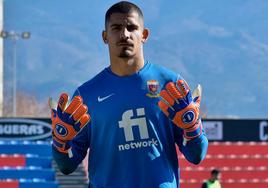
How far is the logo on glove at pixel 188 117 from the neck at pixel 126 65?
336 mm

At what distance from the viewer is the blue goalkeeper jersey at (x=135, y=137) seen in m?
4.34

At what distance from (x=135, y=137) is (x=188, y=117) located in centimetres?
26

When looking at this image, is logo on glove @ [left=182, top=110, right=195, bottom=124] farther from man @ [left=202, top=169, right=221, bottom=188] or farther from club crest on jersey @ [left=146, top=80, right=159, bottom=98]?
man @ [left=202, top=169, right=221, bottom=188]

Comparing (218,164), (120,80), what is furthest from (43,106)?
(120,80)

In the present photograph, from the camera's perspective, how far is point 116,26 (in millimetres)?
4414

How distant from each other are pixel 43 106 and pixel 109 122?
3731 inches

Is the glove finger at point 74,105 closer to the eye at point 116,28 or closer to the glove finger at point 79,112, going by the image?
the glove finger at point 79,112

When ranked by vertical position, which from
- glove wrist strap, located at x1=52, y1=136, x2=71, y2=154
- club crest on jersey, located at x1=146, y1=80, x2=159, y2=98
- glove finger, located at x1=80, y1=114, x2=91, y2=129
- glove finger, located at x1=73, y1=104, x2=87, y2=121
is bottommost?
glove wrist strap, located at x1=52, y1=136, x2=71, y2=154

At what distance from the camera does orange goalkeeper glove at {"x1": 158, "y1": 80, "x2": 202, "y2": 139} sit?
4.28 meters

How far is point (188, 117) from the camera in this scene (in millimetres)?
4305

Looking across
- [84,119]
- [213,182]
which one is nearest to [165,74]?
[84,119]

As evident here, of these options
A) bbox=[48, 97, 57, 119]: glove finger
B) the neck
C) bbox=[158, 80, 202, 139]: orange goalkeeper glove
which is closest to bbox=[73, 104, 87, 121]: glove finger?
bbox=[48, 97, 57, 119]: glove finger

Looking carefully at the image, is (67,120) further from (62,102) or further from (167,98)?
(167,98)

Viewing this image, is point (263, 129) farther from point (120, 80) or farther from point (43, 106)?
point (43, 106)
